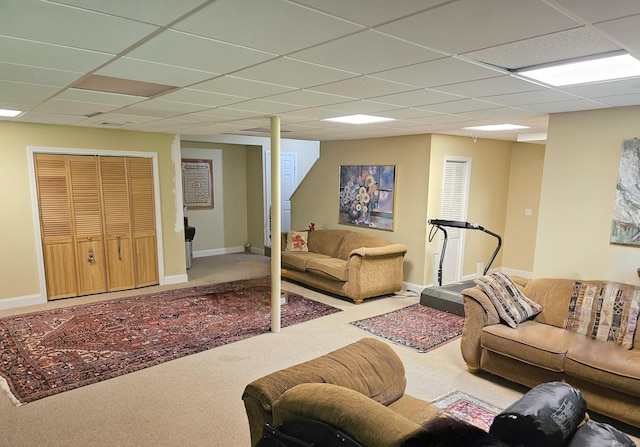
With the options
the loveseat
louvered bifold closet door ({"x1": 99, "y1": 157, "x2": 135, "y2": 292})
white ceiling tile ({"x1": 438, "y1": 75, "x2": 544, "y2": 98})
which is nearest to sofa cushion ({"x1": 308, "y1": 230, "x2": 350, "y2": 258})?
the loveseat

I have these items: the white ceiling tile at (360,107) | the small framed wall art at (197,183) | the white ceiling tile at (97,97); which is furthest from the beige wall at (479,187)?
the small framed wall art at (197,183)

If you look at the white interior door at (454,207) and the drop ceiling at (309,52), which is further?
the white interior door at (454,207)

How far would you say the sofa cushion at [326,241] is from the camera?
639 cm

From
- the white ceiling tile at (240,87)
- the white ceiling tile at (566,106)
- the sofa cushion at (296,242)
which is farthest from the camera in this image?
the sofa cushion at (296,242)

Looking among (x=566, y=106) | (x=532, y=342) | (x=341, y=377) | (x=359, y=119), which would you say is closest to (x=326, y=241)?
(x=359, y=119)

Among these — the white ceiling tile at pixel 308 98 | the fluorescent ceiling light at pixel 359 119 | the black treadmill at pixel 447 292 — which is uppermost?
the fluorescent ceiling light at pixel 359 119

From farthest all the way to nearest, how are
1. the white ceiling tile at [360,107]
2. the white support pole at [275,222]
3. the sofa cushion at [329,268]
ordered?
1. the sofa cushion at [329,268]
2. the white support pole at [275,222]
3. the white ceiling tile at [360,107]

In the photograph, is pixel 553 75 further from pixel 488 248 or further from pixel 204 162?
pixel 204 162

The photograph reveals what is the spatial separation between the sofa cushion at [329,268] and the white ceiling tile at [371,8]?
13.5 feet

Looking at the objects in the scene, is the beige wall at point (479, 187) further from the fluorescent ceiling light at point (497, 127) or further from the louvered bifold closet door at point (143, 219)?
the louvered bifold closet door at point (143, 219)

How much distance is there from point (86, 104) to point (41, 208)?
2.30 meters

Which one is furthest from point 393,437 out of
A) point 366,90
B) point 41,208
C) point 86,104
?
point 41,208

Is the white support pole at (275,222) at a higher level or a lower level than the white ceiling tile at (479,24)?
lower

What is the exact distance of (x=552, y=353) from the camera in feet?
9.43
